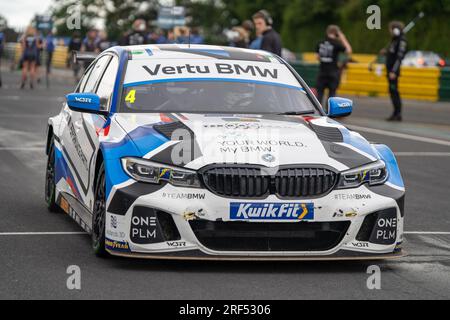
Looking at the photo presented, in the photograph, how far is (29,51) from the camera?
35.8 metres

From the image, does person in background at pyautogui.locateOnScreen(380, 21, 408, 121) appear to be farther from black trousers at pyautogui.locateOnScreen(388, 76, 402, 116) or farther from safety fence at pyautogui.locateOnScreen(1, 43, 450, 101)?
safety fence at pyautogui.locateOnScreen(1, 43, 450, 101)

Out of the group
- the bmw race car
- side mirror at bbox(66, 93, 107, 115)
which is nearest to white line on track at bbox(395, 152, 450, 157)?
the bmw race car

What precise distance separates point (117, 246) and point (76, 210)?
4.88ft

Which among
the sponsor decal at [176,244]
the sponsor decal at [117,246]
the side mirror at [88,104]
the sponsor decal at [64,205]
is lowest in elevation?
the sponsor decal at [64,205]

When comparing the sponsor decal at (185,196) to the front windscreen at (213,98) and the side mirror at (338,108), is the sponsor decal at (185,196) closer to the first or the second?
the front windscreen at (213,98)

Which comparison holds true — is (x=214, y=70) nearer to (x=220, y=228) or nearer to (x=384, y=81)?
(x=220, y=228)

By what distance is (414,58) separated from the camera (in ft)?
167

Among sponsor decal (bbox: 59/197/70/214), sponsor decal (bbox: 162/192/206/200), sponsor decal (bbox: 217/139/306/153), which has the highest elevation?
sponsor decal (bbox: 217/139/306/153)

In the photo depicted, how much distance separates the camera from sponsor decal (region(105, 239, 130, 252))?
7543mm

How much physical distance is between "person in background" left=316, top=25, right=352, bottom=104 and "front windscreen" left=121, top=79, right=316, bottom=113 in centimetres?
1434

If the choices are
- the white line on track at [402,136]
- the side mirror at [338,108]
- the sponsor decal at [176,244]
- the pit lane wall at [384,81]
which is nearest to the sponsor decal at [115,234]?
the sponsor decal at [176,244]

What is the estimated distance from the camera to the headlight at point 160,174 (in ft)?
24.4

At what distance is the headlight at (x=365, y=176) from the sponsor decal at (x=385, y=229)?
0.22m
